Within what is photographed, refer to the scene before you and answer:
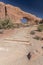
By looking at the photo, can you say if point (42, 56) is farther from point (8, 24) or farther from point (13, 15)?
point (13, 15)

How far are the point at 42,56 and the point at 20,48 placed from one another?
6.08ft

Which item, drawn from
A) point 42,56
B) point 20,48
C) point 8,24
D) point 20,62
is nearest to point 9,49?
point 20,48

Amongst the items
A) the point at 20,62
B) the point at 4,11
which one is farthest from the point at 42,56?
the point at 4,11

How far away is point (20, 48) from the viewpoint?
40.2 feet

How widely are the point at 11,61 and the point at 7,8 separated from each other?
2500 inches

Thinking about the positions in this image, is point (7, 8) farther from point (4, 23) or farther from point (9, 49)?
point (9, 49)

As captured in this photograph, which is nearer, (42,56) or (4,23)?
(42,56)

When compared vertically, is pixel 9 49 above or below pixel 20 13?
above

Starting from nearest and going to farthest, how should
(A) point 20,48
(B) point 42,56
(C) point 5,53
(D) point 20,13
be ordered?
(C) point 5,53, (A) point 20,48, (B) point 42,56, (D) point 20,13

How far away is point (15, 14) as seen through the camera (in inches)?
2968

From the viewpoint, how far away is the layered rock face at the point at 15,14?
230 feet

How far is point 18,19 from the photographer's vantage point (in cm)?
7388

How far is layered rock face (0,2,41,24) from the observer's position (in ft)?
230

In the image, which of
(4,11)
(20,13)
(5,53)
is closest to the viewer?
(5,53)
